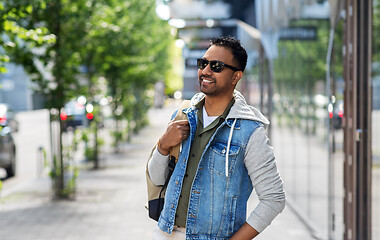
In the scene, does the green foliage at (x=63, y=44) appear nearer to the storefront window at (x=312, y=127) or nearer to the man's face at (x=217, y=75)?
the storefront window at (x=312, y=127)

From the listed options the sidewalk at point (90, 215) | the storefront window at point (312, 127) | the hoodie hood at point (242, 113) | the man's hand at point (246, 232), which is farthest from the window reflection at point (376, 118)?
the sidewalk at point (90, 215)

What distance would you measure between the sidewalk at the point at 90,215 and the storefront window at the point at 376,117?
7.72 feet

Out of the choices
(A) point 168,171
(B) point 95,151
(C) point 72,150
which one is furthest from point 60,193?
(A) point 168,171

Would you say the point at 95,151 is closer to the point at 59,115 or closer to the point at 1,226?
the point at 59,115

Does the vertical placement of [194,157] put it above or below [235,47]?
below

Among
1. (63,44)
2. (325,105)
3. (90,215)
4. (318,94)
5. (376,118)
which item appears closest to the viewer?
(376,118)

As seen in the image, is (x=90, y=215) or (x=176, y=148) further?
(x=90, y=215)

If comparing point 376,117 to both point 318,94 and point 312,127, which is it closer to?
point 318,94

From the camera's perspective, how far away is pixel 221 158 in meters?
2.45

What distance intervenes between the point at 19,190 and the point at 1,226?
328 centimetres

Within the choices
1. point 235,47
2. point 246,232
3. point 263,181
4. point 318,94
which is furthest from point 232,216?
point 318,94

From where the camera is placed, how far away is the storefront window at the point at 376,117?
14.5 ft

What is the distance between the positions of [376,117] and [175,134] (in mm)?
2429

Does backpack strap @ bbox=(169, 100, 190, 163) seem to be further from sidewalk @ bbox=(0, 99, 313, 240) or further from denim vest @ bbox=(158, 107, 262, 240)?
sidewalk @ bbox=(0, 99, 313, 240)
